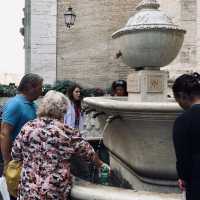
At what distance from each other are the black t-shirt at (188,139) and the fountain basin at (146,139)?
1.10 m

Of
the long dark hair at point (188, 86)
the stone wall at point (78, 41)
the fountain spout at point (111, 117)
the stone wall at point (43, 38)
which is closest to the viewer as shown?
the long dark hair at point (188, 86)

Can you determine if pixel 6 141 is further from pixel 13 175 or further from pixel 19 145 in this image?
pixel 19 145

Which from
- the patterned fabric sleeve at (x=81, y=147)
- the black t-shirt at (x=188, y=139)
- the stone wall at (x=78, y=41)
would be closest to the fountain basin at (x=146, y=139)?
the patterned fabric sleeve at (x=81, y=147)

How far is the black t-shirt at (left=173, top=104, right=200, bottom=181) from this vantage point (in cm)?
282

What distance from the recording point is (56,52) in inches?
797

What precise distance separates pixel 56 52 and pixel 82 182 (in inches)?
647

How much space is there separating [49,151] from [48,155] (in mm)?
31

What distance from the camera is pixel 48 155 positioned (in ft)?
12.1

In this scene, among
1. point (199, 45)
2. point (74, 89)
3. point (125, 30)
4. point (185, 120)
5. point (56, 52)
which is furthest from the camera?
point (56, 52)

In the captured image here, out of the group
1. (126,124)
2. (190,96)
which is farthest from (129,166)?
(190,96)

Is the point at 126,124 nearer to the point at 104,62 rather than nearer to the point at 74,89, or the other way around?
the point at 74,89

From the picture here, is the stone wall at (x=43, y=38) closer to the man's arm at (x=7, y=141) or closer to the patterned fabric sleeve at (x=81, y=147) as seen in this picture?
the man's arm at (x=7, y=141)

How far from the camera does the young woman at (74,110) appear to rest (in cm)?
662

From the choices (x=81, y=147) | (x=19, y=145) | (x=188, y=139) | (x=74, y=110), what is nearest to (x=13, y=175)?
(x=19, y=145)
